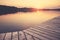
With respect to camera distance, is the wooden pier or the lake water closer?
the wooden pier

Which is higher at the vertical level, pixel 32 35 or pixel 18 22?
pixel 32 35

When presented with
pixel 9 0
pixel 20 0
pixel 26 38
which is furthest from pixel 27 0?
pixel 26 38

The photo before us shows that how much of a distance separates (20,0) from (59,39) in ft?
27.4

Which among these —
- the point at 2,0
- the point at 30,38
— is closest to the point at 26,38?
the point at 30,38

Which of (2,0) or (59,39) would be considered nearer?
(59,39)

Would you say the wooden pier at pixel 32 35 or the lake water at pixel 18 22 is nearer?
the wooden pier at pixel 32 35

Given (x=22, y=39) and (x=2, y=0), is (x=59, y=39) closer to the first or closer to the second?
(x=22, y=39)

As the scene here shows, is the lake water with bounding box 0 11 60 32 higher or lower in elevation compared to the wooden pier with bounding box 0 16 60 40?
lower

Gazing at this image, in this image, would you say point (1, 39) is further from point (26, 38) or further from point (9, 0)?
point (9, 0)

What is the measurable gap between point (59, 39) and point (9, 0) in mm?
8818

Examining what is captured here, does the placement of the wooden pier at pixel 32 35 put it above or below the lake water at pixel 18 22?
above

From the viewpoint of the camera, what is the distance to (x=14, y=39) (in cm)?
321

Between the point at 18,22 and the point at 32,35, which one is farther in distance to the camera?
the point at 18,22

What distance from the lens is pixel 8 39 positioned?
3.24 metres
